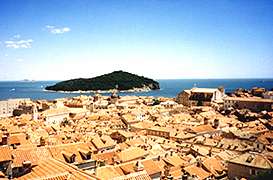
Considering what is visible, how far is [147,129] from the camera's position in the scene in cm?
6981

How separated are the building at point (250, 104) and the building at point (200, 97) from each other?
8.53 meters

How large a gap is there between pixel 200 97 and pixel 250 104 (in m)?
22.0

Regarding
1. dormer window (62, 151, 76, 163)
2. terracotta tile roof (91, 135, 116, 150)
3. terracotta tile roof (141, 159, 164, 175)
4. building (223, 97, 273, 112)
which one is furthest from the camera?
building (223, 97, 273, 112)

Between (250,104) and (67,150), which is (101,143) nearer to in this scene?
(67,150)

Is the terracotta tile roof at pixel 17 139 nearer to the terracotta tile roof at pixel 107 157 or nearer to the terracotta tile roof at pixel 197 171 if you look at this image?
the terracotta tile roof at pixel 107 157

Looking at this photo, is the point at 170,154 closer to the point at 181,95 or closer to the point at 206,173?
the point at 206,173

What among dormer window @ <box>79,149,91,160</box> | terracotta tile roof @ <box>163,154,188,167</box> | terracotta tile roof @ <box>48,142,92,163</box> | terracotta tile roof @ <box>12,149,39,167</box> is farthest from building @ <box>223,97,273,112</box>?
terracotta tile roof @ <box>12,149,39,167</box>

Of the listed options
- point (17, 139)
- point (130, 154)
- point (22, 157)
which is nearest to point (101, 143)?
point (130, 154)

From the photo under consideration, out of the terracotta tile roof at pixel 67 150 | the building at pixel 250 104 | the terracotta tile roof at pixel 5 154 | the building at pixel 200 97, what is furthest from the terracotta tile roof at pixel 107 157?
the building at pixel 200 97

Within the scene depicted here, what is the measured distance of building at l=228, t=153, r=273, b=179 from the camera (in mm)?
32944

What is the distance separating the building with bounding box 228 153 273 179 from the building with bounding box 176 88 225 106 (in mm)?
86589

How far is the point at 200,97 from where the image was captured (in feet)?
412

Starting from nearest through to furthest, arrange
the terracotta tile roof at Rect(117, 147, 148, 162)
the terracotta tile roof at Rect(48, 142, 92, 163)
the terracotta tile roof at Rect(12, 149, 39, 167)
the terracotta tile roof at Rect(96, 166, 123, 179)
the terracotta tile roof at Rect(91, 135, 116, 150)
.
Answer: the terracotta tile roof at Rect(12, 149, 39, 167) < the terracotta tile roof at Rect(96, 166, 123, 179) < the terracotta tile roof at Rect(48, 142, 92, 163) < the terracotta tile roof at Rect(117, 147, 148, 162) < the terracotta tile roof at Rect(91, 135, 116, 150)

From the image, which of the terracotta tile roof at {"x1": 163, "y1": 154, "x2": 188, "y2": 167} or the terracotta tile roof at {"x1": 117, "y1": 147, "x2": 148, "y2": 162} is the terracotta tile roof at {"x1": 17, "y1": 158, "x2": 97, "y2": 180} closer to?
the terracotta tile roof at {"x1": 117, "y1": 147, "x2": 148, "y2": 162}
